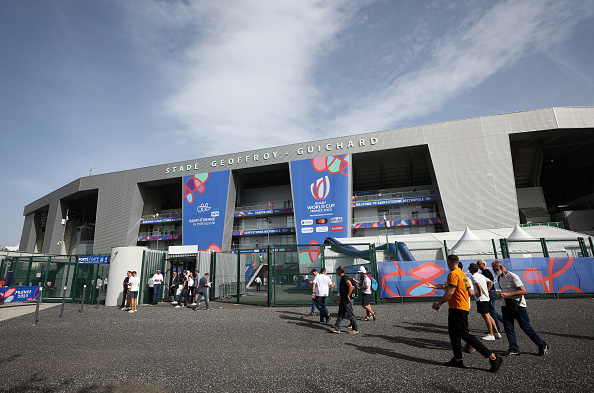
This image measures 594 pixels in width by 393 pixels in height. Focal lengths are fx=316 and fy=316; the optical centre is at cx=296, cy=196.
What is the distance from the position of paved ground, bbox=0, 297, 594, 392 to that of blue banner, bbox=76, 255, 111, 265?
6.08 metres

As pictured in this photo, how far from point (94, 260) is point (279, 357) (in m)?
14.1

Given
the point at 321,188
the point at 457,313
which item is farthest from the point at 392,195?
the point at 457,313

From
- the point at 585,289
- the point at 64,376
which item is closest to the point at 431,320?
the point at 585,289

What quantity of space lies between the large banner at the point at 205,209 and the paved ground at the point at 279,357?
104 ft

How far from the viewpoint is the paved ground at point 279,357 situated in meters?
4.23

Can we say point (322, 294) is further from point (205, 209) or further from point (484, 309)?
point (205, 209)

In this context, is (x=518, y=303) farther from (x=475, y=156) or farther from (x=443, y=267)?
(x=475, y=156)

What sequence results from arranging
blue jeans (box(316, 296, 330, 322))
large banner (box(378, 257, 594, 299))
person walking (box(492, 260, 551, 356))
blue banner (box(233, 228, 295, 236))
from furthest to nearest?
1. blue banner (box(233, 228, 295, 236))
2. large banner (box(378, 257, 594, 299))
3. blue jeans (box(316, 296, 330, 322))
4. person walking (box(492, 260, 551, 356))

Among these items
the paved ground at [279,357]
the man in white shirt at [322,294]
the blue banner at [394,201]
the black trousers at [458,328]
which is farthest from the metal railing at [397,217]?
the black trousers at [458,328]

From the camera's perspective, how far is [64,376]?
15.6 ft

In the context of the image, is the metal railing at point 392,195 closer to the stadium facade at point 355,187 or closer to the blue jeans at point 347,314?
the stadium facade at point 355,187

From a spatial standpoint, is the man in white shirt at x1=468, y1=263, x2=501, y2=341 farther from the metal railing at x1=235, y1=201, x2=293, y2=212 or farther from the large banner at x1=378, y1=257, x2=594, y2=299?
the metal railing at x1=235, y1=201, x2=293, y2=212

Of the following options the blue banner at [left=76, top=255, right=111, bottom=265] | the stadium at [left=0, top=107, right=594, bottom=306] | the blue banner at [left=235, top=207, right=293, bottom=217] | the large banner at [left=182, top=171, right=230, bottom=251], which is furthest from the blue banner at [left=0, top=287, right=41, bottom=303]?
the blue banner at [left=235, top=207, right=293, bottom=217]

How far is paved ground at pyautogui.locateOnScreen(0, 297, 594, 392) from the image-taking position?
13.9 feet
